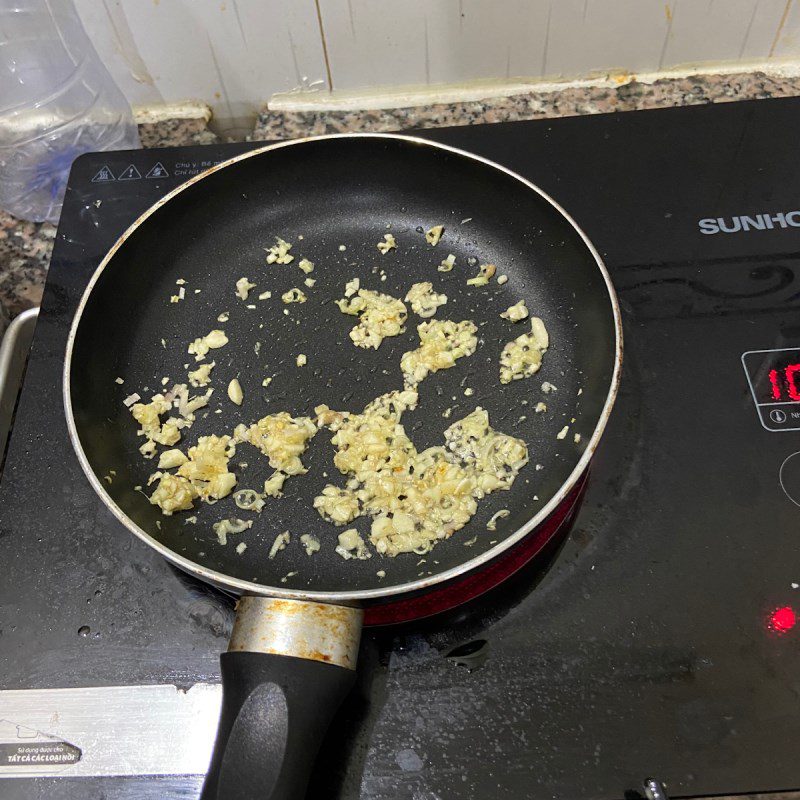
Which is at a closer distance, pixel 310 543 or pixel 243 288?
pixel 310 543

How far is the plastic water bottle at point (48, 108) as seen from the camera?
3.23ft

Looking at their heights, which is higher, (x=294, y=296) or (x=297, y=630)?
(x=294, y=296)

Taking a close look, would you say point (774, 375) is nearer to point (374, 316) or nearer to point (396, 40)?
point (374, 316)

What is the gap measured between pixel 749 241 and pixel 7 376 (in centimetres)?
96

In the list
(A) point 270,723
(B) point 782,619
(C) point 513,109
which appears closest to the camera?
(A) point 270,723

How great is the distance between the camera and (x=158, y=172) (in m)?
0.97

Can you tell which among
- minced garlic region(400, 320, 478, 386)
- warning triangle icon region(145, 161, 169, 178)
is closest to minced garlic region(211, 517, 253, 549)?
minced garlic region(400, 320, 478, 386)

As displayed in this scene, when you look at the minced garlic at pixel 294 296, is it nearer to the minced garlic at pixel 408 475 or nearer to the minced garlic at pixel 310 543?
the minced garlic at pixel 408 475

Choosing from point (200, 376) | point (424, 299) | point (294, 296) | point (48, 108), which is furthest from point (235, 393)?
point (48, 108)

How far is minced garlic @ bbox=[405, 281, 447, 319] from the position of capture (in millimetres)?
867

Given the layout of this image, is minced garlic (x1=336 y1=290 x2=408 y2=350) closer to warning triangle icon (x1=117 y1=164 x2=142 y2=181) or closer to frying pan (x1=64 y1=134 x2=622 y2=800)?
frying pan (x1=64 y1=134 x2=622 y2=800)

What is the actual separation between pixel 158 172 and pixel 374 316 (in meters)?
0.39

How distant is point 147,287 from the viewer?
0.88 meters

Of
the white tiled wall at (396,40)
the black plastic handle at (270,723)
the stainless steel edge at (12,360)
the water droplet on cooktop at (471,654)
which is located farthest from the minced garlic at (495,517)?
the white tiled wall at (396,40)
